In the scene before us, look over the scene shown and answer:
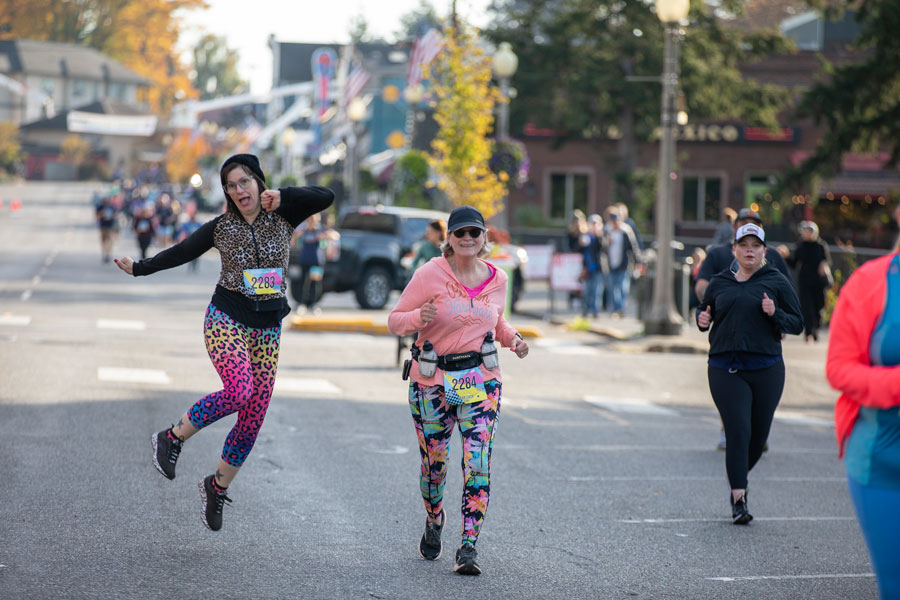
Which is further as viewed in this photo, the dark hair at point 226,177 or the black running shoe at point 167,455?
the black running shoe at point 167,455

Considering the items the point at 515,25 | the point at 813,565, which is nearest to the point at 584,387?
the point at 813,565

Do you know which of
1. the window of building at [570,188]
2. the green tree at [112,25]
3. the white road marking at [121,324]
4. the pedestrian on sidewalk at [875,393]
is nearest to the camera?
the pedestrian on sidewalk at [875,393]

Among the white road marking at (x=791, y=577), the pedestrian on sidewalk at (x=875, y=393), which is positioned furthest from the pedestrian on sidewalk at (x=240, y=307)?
the pedestrian on sidewalk at (x=875, y=393)

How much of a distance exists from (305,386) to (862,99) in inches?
833

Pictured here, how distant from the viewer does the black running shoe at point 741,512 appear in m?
8.20

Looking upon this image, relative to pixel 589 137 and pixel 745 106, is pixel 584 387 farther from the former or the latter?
pixel 589 137

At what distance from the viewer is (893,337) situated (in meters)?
4.17

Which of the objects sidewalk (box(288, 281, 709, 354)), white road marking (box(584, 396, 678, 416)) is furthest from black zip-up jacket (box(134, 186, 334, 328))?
sidewalk (box(288, 281, 709, 354))

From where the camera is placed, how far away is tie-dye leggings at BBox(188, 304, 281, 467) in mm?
6742

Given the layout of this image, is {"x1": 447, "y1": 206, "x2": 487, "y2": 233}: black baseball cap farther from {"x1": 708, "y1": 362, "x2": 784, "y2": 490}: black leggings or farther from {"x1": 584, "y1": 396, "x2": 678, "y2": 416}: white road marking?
{"x1": 584, "y1": 396, "x2": 678, "y2": 416}: white road marking

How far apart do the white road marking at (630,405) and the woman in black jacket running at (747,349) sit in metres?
5.36

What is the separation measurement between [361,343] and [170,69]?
11926 cm

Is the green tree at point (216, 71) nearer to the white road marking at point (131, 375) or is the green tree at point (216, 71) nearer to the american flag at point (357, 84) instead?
the american flag at point (357, 84)

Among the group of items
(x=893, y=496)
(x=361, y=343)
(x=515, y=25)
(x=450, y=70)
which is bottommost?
(x=361, y=343)
